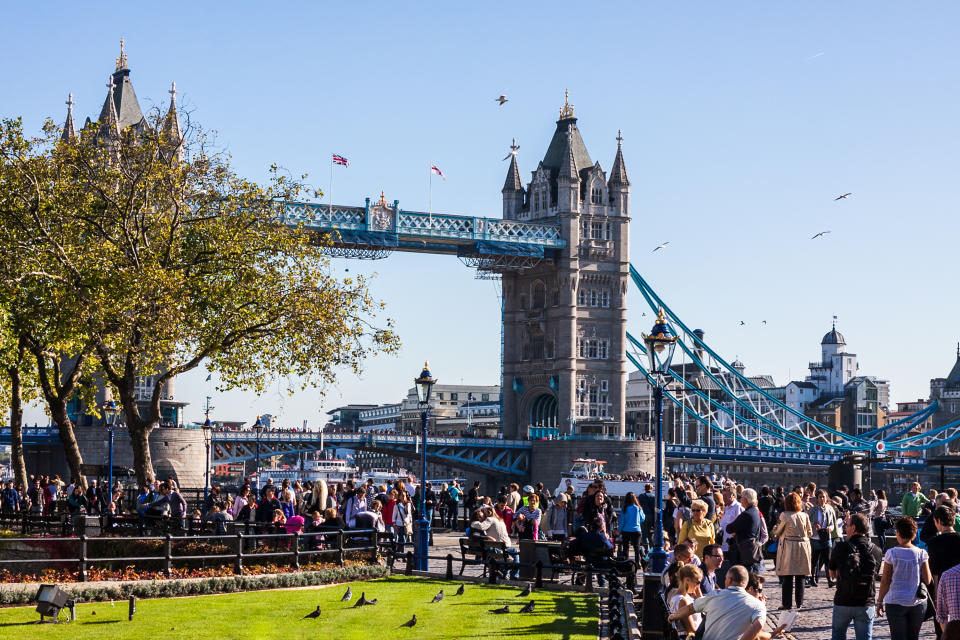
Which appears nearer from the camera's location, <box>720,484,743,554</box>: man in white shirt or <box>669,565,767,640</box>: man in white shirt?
<box>669,565,767,640</box>: man in white shirt

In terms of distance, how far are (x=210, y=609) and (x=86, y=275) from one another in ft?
43.9

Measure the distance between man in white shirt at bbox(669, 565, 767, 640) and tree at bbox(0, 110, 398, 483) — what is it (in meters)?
20.8

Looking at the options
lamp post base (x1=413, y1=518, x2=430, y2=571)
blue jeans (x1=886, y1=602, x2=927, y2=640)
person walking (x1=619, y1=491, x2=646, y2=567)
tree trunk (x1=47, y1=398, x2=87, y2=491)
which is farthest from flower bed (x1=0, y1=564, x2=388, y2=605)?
blue jeans (x1=886, y1=602, x2=927, y2=640)

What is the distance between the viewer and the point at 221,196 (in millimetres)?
33844

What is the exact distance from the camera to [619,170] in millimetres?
119688

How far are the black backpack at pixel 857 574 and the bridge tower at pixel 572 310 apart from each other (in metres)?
97.0

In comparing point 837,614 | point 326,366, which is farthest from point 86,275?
point 837,614

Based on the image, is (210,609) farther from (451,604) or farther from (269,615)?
(451,604)

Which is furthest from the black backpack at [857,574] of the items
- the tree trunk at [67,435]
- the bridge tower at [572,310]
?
the bridge tower at [572,310]

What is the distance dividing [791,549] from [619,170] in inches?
3987

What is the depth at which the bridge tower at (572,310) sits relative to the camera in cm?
11338

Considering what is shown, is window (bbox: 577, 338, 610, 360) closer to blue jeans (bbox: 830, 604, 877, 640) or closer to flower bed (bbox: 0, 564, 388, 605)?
flower bed (bbox: 0, 564, 388, 605)

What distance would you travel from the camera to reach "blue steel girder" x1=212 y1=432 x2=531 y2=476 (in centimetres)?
9831

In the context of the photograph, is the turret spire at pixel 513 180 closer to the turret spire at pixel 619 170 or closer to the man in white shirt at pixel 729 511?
the turret spire at pixel 619 170
